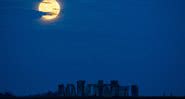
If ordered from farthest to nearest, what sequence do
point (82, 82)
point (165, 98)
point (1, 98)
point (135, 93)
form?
point (82, 82) → point (135, 93) → point (1, 98) → point (165, 98)

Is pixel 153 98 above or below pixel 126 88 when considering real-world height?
below

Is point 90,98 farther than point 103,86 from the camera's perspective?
No

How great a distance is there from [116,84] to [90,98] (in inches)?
705

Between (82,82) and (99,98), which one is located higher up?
(82,82)

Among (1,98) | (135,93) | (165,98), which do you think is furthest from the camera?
(135,93)

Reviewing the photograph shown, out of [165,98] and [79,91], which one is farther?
[79,91]

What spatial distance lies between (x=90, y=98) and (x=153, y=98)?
677cm

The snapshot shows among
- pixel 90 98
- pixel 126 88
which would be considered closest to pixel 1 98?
pixel 90 98

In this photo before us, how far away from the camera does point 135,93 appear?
92.6m

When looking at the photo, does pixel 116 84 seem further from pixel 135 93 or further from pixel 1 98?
pixel 1 98

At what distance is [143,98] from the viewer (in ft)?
262

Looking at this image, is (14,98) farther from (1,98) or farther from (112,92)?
(112,92)

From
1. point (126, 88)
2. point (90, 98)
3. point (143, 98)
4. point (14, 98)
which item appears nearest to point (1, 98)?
point (14, 98)

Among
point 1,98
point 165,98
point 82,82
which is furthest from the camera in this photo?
point 82,82
